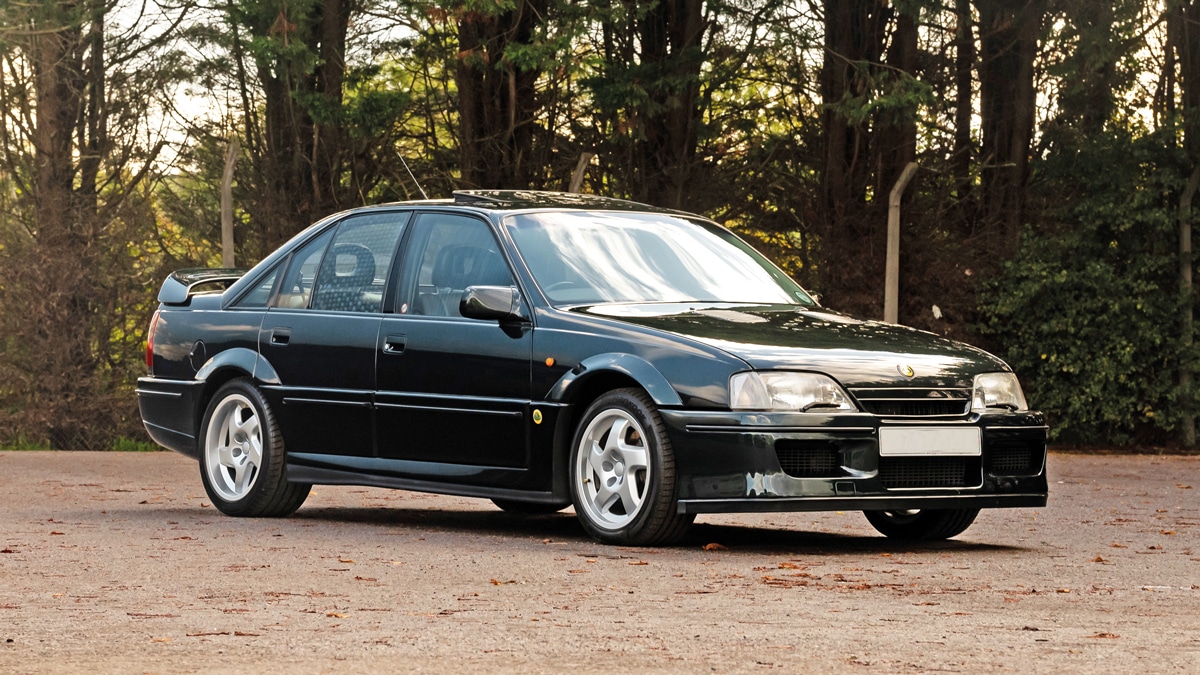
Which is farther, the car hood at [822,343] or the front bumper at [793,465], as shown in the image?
the car hood at [822,343]

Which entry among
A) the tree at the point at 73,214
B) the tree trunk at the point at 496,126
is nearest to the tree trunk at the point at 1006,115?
the tree trunk at the point at 496,126

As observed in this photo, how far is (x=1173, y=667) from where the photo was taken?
522 centimetres

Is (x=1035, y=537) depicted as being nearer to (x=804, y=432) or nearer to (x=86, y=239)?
(x=804, y=432)

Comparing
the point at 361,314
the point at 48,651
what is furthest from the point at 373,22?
the point at 48,651

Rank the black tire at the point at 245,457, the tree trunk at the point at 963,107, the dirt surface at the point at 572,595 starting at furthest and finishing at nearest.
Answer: the tree trunk at the point at 963,107
the black tire at the point at 245,457
the dirt surface at the point at 572,595

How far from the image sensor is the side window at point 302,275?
34.3 feet

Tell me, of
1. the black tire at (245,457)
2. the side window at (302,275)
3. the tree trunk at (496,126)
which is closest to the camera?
the black tire at (245,457)

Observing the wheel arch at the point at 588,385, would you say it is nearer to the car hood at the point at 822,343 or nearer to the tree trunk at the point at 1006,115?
the car hood at the point at 822,343

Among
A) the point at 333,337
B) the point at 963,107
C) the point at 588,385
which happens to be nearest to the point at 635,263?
the point at 588,385

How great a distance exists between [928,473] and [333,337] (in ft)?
10.8

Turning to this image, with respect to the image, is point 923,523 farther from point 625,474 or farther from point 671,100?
point 671,100

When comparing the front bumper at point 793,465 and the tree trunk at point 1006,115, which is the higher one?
the tree trunk at point 1006,115

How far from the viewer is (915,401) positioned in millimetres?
8375

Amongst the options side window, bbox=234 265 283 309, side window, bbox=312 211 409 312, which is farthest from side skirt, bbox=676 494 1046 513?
side window, bbox=234 265 283 309
